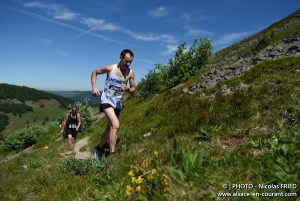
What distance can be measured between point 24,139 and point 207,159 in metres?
27.5

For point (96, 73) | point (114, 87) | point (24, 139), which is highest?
point (96, 73)

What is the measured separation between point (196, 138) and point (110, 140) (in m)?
2.58

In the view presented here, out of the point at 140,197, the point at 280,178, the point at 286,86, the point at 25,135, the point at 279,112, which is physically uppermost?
the point at 286,86

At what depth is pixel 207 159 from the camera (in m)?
4.97

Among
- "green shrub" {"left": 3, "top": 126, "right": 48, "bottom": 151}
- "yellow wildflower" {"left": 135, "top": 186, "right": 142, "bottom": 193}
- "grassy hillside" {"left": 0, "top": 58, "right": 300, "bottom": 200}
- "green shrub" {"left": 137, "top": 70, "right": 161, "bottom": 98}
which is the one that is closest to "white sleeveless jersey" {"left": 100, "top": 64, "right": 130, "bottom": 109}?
"grassy hillside" {"left": 0, "top": 58, "right": 300, "bottom": 200}

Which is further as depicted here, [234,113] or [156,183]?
[234,113]

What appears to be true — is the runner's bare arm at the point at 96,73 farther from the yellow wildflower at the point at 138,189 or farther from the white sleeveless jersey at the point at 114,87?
the yellow wildflower at the point at 138,189

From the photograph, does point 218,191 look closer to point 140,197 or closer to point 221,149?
point 140,197

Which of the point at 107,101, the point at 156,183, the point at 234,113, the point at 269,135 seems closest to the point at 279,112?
the point at 234,113

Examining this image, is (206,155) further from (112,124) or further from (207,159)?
(112,124)

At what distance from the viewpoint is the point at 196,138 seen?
310 inches

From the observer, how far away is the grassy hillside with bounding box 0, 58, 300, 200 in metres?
4.37

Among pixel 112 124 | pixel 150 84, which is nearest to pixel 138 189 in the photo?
pixel 112 124

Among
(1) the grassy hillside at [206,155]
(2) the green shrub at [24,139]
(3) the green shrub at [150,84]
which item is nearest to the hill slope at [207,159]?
(1) the grassy hillside at [206,155]
